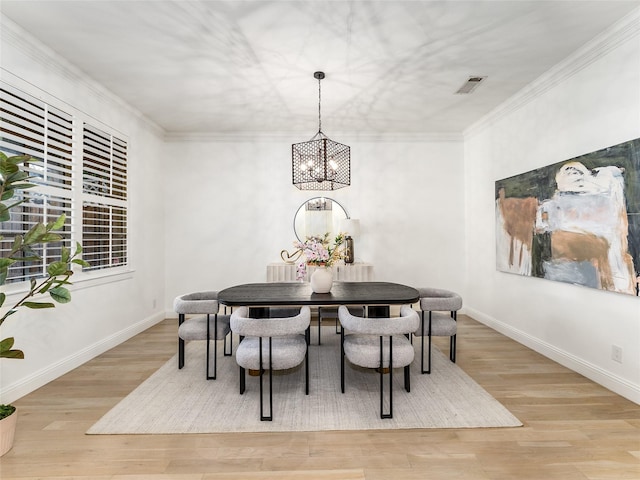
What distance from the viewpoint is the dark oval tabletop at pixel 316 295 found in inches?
100

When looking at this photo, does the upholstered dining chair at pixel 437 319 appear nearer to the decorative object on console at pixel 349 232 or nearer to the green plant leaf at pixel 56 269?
the decorative object on console at pixel 349 232

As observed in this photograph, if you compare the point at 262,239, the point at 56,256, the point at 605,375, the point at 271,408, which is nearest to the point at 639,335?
the point at 605,375

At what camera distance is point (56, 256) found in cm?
282

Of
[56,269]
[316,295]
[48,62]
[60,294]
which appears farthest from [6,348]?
[48,62]

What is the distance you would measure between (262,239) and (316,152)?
80.8 inches

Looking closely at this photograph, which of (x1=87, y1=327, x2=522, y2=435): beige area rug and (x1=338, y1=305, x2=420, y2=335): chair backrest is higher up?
(x1=338, y1=305, x2=420, y2=335): chair backrest

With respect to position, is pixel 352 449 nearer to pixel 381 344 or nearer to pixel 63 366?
pixel 381 344

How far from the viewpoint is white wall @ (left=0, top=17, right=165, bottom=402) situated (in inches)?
99.1

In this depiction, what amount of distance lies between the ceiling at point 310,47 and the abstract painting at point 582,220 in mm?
1009

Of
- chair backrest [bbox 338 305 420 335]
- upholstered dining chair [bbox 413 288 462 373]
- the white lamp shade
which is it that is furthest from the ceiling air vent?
chair backrest [bbox 338 305 420 335]

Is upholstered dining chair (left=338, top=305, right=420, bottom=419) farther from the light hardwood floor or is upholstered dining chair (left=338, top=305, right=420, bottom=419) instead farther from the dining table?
the light hardwood floor

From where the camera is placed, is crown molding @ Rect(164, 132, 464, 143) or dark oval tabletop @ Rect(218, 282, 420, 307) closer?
dark oval tabletop @ Rect(218, 282, 420, 307)

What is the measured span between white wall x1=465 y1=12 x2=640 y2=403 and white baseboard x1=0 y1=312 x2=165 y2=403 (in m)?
4.50

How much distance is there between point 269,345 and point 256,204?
312 cm
